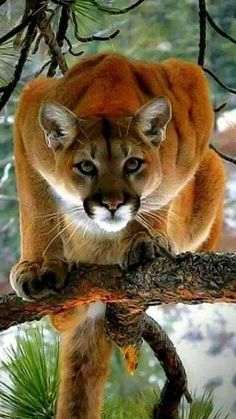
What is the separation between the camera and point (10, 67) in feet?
5.11

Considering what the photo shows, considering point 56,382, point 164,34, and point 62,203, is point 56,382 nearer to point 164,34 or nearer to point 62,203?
point 62,203

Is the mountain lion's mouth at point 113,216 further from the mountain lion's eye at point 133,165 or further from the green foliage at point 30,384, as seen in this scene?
the green foliage at point 30,384

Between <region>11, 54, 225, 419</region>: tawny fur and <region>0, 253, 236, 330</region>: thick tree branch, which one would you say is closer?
<region>0, 253, 236, 330</region>: thick tree branch

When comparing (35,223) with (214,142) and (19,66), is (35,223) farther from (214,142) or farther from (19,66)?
(214,142)

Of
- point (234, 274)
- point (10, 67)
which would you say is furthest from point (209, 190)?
point (234, 274)

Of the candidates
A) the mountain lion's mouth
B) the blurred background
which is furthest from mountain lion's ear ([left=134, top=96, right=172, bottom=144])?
the blurred background

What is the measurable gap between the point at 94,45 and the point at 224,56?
28cm

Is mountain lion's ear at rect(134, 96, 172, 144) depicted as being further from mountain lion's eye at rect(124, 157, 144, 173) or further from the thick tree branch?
the thick tree branch

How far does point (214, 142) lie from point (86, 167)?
0.65m

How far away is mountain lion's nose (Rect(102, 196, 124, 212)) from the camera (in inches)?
41.2

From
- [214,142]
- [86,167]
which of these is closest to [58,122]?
[86,167]

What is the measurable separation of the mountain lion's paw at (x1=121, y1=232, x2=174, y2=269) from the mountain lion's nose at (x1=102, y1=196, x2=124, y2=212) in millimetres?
91

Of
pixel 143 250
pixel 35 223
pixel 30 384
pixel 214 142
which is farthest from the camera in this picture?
pixel 214 142

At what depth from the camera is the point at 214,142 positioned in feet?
5.65
